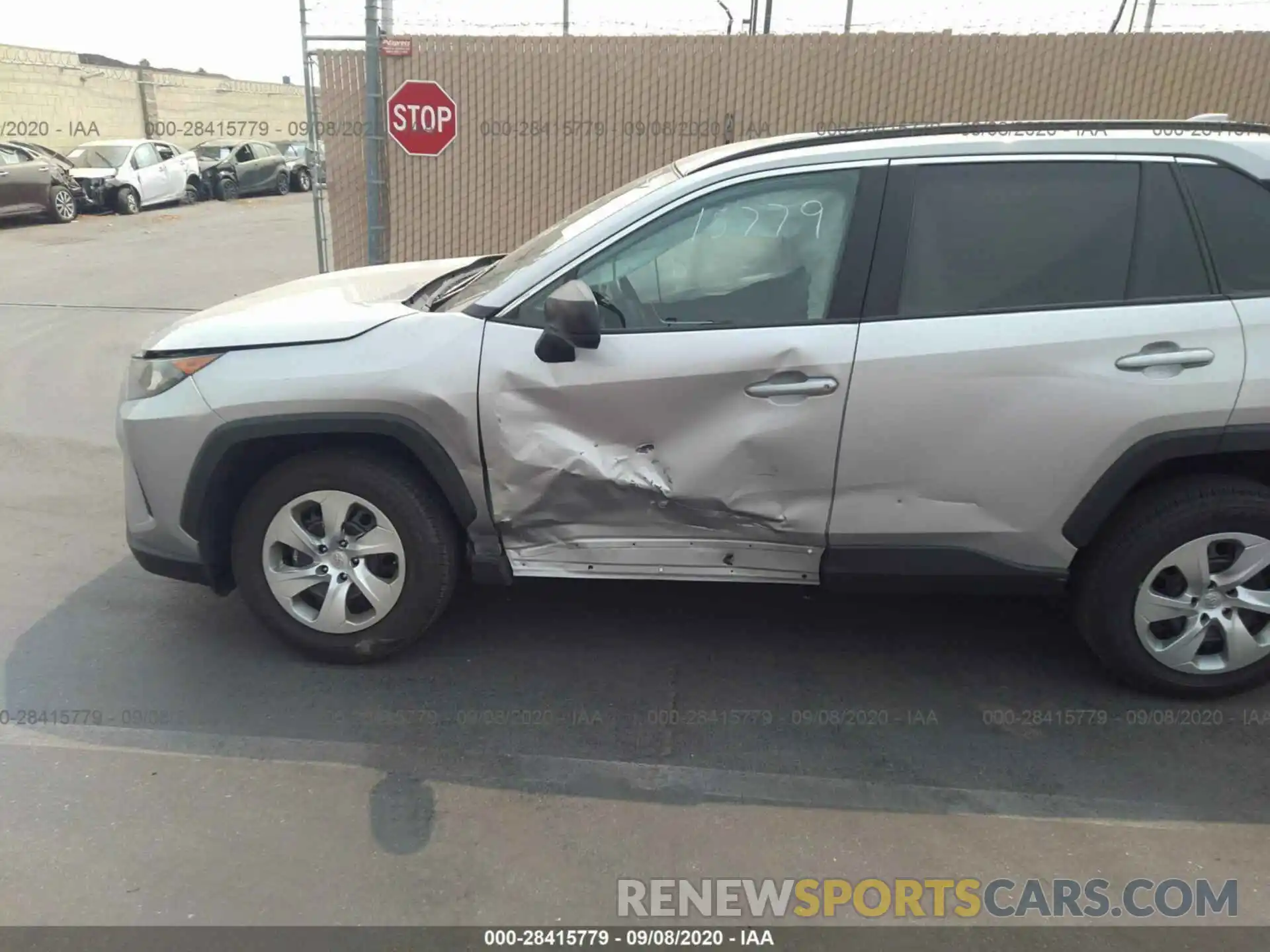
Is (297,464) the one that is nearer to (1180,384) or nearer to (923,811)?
(923,811)

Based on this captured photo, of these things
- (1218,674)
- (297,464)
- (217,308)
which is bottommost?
(1218,674)

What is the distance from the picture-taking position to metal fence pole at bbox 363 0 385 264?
7.90m

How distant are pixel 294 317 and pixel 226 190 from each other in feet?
75.6

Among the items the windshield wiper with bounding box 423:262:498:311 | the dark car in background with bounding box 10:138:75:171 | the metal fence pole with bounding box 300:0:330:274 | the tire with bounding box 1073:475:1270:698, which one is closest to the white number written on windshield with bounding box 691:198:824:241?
the windshield wiper with bounding box 423:262:498:311

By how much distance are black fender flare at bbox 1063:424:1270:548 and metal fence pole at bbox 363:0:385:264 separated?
22.5 ft

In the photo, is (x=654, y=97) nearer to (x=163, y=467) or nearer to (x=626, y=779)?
(x=163, y=467)

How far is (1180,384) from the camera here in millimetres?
3162

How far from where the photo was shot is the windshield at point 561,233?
354 cm

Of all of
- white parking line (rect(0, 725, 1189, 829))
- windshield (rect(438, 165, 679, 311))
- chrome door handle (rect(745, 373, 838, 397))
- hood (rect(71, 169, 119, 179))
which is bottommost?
white parking line (rect(0, 725, 1189, 829))

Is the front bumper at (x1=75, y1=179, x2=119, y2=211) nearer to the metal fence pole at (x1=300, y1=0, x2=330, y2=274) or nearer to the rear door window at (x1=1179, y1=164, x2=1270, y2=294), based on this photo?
the metal fence pole at (x1=300, y1=0, x2=330, y2=274)

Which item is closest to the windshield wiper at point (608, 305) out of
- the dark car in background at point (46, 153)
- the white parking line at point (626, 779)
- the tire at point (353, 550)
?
the tire at point (353, 550)

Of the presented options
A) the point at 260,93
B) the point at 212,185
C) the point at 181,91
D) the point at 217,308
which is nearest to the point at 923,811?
the point at 217,308
